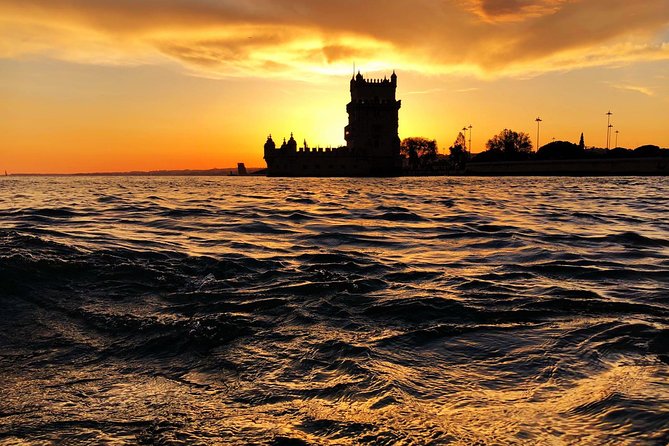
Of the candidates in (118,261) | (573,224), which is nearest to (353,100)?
(573,224)

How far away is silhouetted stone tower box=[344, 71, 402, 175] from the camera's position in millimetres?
100000

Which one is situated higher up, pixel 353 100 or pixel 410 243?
pixel 353 100

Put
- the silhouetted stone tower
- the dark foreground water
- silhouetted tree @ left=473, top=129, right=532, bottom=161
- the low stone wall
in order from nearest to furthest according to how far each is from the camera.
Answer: the dark foreground water < the low stone wall < the silhouetted stone tower < silhouetted tree @ left=473, top=129, right=532, bottom=161

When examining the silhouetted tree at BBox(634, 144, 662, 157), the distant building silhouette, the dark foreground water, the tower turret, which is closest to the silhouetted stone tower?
the distant building silhouette

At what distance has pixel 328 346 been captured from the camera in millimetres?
3885

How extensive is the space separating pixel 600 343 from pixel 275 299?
3001 mm

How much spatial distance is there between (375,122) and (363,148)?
5662mm

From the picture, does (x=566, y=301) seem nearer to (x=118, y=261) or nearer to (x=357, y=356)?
(x=357, y=356)

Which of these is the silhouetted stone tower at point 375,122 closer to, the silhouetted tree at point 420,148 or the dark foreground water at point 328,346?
the silhouetted tree at point 420,148

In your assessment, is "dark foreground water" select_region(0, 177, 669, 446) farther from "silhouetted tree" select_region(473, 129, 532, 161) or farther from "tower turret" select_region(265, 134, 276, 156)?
"silhouetted tree" select_region(473, 129, 532, 161)

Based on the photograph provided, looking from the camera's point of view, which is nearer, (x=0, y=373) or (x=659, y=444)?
(x=659, y=444)

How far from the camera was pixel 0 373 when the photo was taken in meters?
3.29

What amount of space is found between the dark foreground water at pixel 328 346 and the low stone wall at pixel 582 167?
295 ft

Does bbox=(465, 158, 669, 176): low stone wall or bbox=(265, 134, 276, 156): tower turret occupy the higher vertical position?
bbox=(265, 134, 276, 156): tower turret
